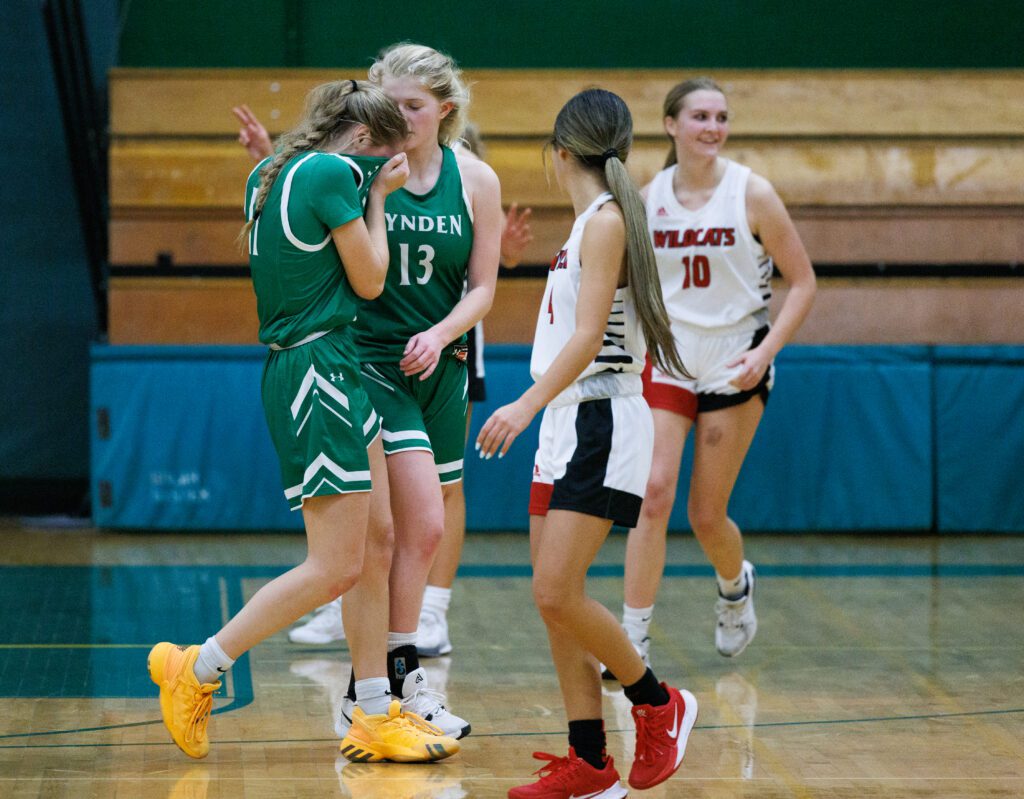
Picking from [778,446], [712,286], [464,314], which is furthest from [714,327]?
[778,446]

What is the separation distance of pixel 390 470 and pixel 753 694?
1.33 metres

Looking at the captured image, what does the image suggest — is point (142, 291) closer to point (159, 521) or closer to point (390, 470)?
point (159, 521)

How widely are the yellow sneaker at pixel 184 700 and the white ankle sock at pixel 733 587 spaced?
185 centimetres

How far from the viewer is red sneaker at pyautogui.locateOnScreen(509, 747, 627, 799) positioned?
10.3ft

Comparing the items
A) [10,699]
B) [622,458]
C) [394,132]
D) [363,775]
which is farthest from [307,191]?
[10,699]

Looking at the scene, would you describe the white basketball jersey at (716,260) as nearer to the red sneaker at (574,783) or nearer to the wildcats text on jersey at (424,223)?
the wildcats text on jersey at (424,223)

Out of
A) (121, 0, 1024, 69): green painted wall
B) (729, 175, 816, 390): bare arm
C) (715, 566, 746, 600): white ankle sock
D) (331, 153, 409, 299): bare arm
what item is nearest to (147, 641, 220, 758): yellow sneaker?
(331, 153, 409, 299): bare arm

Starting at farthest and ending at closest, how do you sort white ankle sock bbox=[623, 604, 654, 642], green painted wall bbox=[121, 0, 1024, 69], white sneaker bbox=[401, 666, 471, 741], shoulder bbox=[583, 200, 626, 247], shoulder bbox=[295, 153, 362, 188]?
1. green painted wall bbox=[121, 0, 1024, 69]
2. white ankle sock bbox=[623, 604, 654, 642]
3. white sneaker bbox=[401, 666, 471, 741]
4. shoulder bbox=[295, 153, 362, 188]
5. shoulder bbox=[583, 200, 626, 247]

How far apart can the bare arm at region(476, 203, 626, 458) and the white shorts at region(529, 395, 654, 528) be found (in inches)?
4.4

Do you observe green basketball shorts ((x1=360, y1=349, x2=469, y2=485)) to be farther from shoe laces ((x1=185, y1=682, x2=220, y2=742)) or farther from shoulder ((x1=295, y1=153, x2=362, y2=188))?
shoe laces ((x1=185, y1=682, x2=220, y2=742))

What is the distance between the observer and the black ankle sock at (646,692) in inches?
129

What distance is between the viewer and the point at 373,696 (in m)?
3.58

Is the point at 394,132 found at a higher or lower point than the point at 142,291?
higher

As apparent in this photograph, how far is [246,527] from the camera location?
7344 mm
